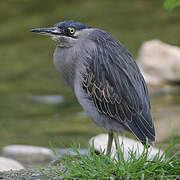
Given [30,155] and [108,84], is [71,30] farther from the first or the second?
[30,155]

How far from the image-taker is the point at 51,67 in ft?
39.0

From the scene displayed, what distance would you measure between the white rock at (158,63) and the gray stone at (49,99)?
1.86 m

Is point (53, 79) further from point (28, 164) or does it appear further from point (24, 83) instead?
point (28, 164)

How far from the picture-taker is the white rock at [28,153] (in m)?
6.46

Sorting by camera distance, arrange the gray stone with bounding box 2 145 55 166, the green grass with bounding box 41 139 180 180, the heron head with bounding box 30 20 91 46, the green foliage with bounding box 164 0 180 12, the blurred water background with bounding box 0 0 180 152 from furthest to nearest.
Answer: the blurred water background with bounding box 0 0 180 152
the gray stone with bounding box 2 145 55 166
the heron head with bounding box 30 20 91 46
the green foliage with bounding box 164 0 180 12
the green grass with bounding box 41 139 180 180

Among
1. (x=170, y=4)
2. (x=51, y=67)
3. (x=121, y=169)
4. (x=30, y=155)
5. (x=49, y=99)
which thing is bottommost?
(x=30, y=155)

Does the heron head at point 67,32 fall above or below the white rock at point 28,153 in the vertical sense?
above

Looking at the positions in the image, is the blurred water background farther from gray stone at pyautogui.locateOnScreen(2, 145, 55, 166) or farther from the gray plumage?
gray stone at pyautogui.locateOnScreen(2, 145, 55, 166)

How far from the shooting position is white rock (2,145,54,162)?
646 cm

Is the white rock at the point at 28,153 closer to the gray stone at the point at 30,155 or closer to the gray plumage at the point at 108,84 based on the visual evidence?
the gray stone at the point at 30,155

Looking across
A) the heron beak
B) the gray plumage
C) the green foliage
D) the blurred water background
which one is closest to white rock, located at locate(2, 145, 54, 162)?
the blurred water background

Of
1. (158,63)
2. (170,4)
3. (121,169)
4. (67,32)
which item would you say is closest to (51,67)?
(158,63)

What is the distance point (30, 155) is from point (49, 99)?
3.38 meters

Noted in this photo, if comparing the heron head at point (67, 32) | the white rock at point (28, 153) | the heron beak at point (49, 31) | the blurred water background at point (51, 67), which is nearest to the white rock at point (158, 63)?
the blurred water background at point (51, 67)
